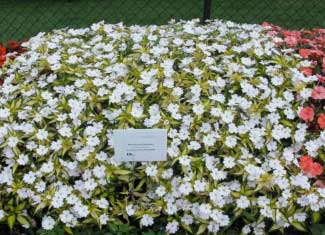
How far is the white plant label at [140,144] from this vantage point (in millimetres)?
2186

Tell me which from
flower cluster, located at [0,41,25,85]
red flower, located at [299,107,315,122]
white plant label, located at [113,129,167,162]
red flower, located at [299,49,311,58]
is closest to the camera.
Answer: white plant label, located at [113,129,167,162]

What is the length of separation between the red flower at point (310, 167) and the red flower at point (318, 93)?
33cm

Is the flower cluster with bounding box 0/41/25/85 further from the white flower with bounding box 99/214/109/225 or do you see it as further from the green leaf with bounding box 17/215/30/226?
the white flower with bounding box 99/214/109/225

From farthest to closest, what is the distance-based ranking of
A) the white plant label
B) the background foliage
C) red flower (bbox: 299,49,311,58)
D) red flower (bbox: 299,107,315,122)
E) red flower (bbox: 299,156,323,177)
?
the background foliage, red flower (bbox: 299,49,311,58), red flower (bbox: 299,107,315,122), red flower (bbox: 299,156,323,177), the white plant label

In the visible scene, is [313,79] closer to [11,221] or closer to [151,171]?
[151,171]

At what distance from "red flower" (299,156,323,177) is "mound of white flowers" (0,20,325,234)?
32 millimetres

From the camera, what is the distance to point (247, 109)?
2.45m

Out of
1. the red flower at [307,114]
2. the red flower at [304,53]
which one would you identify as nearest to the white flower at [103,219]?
the red flower at [307,114]

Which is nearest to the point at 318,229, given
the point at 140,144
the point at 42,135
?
the point at 140,144

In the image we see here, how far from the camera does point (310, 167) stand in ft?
7.60

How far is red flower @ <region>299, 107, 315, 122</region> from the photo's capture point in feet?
7.93

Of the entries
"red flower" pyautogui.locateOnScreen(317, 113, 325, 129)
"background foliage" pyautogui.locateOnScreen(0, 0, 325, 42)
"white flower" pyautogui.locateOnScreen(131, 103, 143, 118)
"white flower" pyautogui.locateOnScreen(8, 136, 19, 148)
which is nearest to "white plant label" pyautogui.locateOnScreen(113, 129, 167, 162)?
"white flower" pyautogui.locateOnScreen(131, 103, 143, 118)

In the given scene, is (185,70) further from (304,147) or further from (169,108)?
(304,147)

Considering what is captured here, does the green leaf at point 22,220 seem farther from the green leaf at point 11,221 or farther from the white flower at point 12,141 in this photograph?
the white flower at point 12,141
